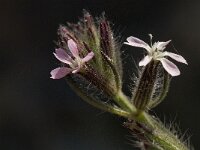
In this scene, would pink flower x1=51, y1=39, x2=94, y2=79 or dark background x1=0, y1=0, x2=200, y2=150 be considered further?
dark background x1=0, y1=0, x2=200, y2=150

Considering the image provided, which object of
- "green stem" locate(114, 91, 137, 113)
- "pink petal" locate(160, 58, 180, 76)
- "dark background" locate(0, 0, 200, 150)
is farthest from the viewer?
"dark background" locate(0, 0, 200, 150)

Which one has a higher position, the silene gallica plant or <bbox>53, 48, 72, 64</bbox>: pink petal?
<bbox>53, 48, 72, 64</bbox>: pink petal

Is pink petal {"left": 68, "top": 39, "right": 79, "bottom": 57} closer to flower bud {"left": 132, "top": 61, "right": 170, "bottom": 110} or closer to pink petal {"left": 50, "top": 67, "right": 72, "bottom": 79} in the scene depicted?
pink petal {"left": 50, "top": 67, "right": 72, "bottom": 79}

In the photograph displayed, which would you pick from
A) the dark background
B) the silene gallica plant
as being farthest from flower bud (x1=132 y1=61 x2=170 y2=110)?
the dark background

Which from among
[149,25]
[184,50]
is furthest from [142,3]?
[184,50]

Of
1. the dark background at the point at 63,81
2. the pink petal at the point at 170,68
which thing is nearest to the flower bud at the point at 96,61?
the pink petal at the point at 170,68

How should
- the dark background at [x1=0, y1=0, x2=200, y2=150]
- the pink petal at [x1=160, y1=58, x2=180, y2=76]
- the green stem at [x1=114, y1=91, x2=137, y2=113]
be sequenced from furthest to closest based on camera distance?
1. the dark background at [x1=0, y1=0, x2=200, y2=150]
2. the green stem at [x1=114, y1=91, x2=137, y2=113]
3. the pink petal at [x1=160, y1=58, x2=180, y2=76]

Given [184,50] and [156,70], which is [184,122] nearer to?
[184,50]
